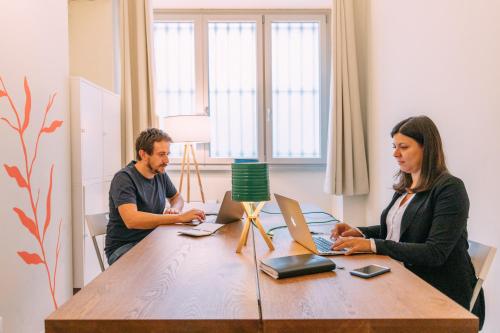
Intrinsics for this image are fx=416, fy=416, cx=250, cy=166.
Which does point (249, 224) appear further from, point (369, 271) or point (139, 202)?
point (139, 202)

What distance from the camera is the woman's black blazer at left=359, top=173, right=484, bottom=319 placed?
1552mm

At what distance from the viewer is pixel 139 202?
2.41 m

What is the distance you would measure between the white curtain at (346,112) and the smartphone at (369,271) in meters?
2.53

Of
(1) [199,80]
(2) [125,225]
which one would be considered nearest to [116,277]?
(2) [125,225]

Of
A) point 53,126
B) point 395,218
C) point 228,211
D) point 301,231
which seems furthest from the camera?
point 53,126

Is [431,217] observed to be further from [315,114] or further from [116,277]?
[315,114]

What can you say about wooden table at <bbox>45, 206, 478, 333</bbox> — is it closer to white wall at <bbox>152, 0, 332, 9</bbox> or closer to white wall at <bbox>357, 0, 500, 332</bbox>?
white wall at <bbox>357, 0, 500, 332</bbox>

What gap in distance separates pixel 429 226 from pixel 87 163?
245 cm

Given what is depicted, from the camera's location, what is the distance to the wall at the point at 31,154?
2.21m

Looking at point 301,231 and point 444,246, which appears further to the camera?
point 301,231

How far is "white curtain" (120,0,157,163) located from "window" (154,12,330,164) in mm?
434

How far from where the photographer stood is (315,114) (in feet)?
14.7

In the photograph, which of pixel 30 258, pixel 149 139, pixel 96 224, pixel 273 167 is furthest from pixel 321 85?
pixel 30 258

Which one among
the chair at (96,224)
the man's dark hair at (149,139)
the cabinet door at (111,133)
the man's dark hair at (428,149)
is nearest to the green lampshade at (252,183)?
the man's dark hair at (428,149)
